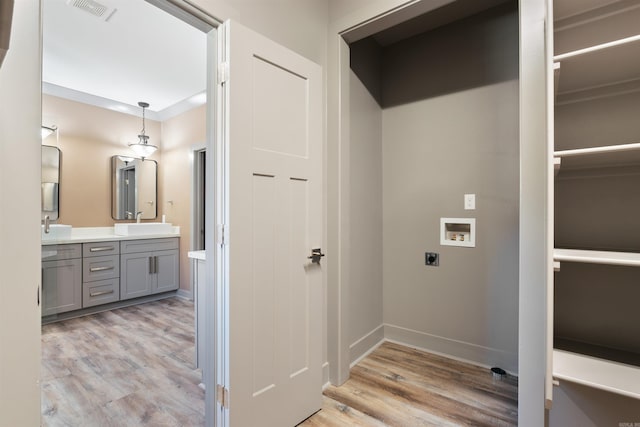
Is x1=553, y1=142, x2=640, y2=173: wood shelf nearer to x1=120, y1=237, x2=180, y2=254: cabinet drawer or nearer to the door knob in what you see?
the door knob

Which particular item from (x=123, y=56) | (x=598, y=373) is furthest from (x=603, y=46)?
(x=123, y=56)

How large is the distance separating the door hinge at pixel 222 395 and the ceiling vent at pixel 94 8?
282cm

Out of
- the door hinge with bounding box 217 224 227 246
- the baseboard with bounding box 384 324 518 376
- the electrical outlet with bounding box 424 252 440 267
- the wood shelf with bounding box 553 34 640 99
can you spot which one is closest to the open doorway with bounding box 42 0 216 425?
the door hinge with bounding box 217 224 227 246

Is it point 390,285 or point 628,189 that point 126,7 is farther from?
point 628,189

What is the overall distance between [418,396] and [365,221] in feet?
4.33

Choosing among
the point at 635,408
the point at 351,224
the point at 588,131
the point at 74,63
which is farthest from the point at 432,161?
the point at 74,63

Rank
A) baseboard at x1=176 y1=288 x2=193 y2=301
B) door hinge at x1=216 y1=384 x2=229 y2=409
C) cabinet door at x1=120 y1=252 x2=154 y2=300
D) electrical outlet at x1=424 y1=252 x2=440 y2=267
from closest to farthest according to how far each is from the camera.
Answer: door hinge at x1=216 y1=384 x2=229 y2=409
electrical outlet at x1=424 y1=252 x2=440 y2=267
cabinet door at x1=120 y1=252 x2=154 y2=300
baseboard at x1=176 y1=288 x2=193 y2=301

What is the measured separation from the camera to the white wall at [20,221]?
2.82 feet

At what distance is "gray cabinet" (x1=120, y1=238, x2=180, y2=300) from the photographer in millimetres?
3887

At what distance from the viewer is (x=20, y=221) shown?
2.93ft

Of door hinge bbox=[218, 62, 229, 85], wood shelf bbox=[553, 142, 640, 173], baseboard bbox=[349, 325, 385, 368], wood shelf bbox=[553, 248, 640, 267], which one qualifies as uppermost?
door hinge bbox=[218, 62, 229, 85]

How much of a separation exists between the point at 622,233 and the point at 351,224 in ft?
5.07

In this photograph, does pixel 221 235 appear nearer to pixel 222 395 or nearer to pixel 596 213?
pixel 222 395

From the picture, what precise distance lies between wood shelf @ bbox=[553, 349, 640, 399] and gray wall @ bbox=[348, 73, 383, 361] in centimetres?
136
